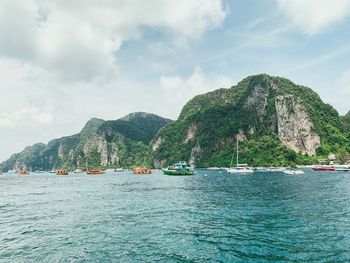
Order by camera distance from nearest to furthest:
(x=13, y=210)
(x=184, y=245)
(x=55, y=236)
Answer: (x=184, y=245)
(x=55, y=236)
(x=13, y=210)

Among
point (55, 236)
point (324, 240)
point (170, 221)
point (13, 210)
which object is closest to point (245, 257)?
point (324, 240)

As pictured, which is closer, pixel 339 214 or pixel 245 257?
pixel 245 257

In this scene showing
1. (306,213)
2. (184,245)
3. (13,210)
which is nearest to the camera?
(184,245)

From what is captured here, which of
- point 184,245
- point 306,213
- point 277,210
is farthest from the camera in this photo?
point 277,210

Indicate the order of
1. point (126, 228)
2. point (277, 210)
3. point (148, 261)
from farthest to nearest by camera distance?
1. point (277, 210)
2. point (126, 228)
3. point (148, 261)

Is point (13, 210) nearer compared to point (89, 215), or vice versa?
point (89, 215)

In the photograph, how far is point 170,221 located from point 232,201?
73.6 feet

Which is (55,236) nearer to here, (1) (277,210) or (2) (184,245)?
(2) (184,245)

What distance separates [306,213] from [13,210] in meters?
52.5

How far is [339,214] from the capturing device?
154 feet

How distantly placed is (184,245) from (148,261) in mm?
5899

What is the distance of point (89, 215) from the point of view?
171ft

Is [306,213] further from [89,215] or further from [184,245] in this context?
[89,215]

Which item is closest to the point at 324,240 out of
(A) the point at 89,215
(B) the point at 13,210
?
(A) the point at 89,215
